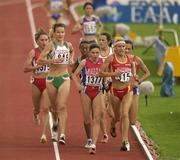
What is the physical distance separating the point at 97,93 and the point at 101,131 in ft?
6.87

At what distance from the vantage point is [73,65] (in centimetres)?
2141

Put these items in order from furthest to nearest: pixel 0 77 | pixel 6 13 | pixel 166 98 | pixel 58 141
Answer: pixel 6 13 → pixel 0 77 → pixel 166 98 → pixel 58 141

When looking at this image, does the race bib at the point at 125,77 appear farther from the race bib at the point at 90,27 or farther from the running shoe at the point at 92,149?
the race bib at the point at 90,27

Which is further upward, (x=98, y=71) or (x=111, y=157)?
(x=98, y=71)

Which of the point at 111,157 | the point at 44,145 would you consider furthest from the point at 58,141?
the point at 111,157

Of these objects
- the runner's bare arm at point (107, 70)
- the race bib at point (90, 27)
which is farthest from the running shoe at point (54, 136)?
the race bib at point (90, 27)

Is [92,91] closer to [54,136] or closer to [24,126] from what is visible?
[54,136]

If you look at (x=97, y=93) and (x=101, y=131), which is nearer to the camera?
(x=97, y=93)

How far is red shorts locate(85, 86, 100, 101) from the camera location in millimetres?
20719

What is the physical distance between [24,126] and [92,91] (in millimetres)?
3410

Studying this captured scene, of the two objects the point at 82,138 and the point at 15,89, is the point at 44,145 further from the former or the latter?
the point at 15,89

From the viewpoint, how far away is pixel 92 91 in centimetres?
2073

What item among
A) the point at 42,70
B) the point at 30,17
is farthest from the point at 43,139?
the point at 30,17

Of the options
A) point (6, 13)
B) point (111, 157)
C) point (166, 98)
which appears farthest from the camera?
point (6, 13)
